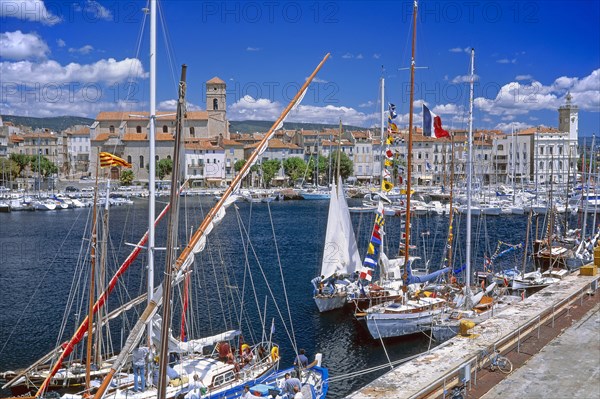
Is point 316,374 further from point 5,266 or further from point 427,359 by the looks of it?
point 5,266

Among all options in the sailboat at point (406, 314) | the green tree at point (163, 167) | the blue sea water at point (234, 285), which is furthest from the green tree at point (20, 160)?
the sailboat at point (406, 314)

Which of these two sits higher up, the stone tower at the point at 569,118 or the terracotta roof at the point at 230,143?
the stone tower at the point at 569,118

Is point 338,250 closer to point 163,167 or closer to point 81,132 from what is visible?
point 163,167

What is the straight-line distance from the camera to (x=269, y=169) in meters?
125

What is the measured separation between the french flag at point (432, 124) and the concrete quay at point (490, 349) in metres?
7.50

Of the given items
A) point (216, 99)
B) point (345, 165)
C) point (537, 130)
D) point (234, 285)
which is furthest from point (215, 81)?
point (234, 285)

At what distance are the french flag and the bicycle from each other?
1221 centimetres

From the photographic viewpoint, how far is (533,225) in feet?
220

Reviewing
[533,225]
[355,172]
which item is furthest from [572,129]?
[533,225]

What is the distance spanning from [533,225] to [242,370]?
57.6m

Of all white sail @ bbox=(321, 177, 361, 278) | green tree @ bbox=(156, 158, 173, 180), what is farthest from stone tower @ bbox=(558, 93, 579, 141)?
white sail @ bbox=(321, 177, 361, 278)

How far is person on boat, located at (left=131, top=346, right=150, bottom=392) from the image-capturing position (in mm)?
14820

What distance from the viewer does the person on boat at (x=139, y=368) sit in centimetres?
1482

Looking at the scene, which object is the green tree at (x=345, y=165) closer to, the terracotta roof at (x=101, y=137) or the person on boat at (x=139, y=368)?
the terracotta roof at (x=101, y=137)
